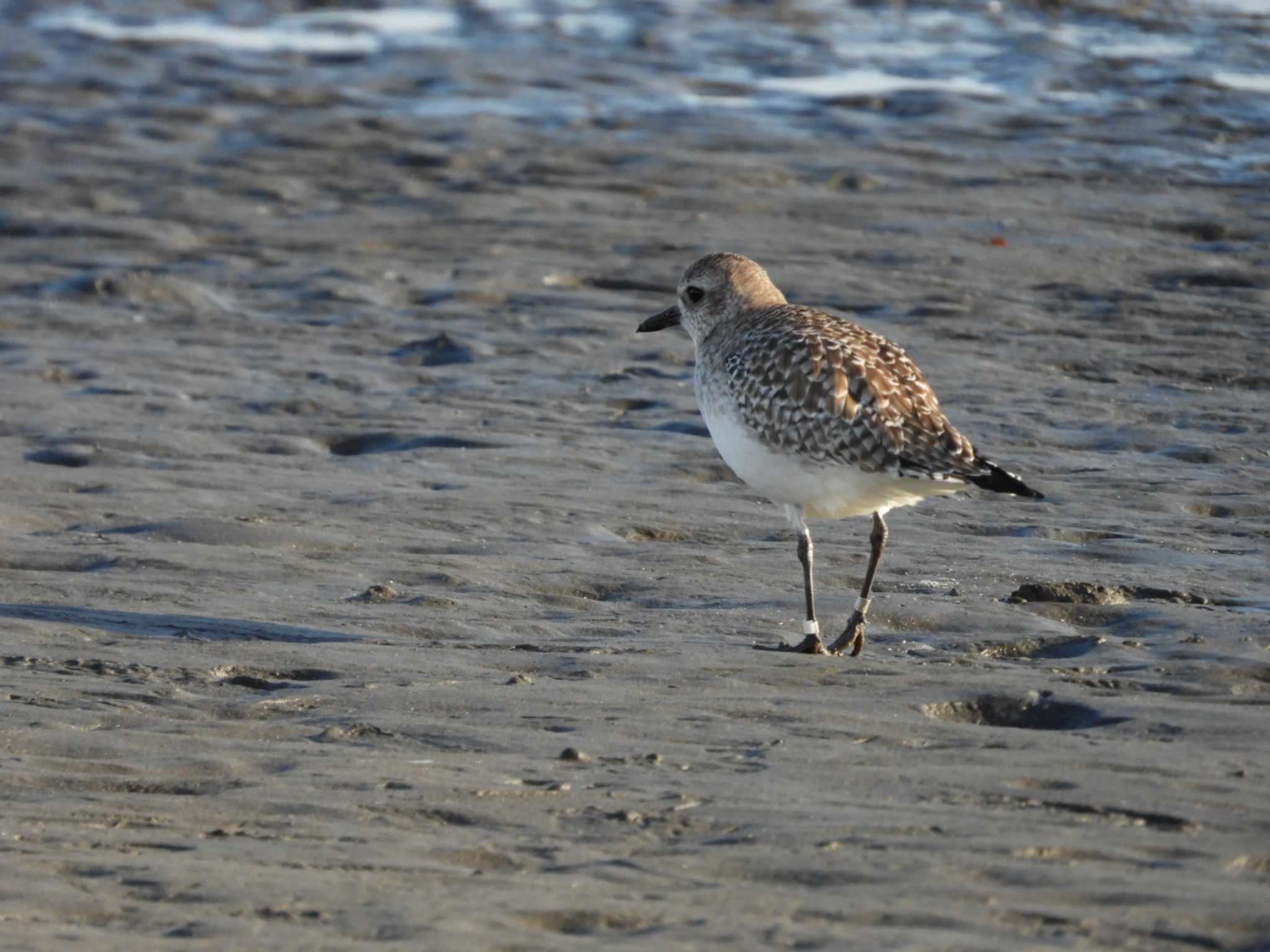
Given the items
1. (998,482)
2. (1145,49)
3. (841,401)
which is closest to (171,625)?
(841,401)

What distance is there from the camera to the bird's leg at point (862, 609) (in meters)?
7.07

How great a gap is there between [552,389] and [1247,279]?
4930mm

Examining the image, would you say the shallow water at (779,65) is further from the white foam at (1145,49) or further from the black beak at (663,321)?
the black beak at (663,321)

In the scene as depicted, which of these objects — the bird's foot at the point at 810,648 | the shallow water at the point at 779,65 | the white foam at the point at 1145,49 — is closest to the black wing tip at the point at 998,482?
the bird's foot at the point at 810,648

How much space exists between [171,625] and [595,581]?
169cm

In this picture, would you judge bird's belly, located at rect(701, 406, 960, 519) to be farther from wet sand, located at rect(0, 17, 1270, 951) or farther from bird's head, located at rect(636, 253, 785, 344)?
bird's head, located at rect(636, 253, 785, 344)

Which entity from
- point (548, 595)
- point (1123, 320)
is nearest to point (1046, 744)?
point (548, 595)

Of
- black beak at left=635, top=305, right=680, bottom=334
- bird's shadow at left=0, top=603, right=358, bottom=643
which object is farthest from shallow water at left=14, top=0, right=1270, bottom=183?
bird's shadow at left=0, top=603, right=358, bottom=643

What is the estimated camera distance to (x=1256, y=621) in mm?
7062

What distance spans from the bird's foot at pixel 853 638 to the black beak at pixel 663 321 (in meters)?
2.09

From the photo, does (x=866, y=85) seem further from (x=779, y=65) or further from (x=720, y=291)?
(x=720, y=291)

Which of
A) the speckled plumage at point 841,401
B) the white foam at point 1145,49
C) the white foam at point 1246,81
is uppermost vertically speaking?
the speckled plumage at point 841,401

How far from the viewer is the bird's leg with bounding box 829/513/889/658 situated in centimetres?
707

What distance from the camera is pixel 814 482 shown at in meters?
7.41
